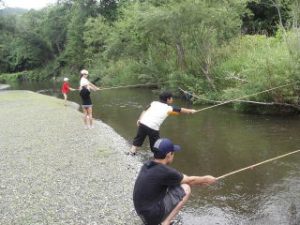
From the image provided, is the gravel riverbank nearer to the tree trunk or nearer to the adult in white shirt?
the adult in white shirt

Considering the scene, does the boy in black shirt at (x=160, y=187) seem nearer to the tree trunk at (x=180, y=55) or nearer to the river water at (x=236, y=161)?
the river water at (x=236, y=161)

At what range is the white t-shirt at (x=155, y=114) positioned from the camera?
37.8 ft

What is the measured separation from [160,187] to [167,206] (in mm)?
494

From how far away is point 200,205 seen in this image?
1012 cm

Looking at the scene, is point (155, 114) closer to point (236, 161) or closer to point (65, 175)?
point (65, 175)

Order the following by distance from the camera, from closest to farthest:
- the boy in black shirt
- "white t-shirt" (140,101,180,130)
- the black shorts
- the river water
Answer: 1. the boy in black shirt
2. the river water
3. "white t-shirt" (140,101,180,130)
4. the black shorts

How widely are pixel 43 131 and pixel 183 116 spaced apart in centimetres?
767

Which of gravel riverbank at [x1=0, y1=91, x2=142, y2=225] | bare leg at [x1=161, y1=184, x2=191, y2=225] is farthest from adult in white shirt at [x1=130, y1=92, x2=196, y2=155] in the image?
bare leg at [x1=161, y1=184, x2=191, y2=225]

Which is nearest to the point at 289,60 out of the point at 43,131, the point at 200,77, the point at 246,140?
the point at 246,140

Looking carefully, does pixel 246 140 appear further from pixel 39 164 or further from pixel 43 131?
pixel 43 131

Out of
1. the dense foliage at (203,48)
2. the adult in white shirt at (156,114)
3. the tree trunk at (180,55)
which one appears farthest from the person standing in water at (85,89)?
the tree trunk at (180,55)

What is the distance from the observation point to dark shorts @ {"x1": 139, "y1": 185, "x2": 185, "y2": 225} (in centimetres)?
714

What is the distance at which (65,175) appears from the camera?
12.0 m

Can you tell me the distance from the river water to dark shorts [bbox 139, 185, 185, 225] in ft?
6.30
